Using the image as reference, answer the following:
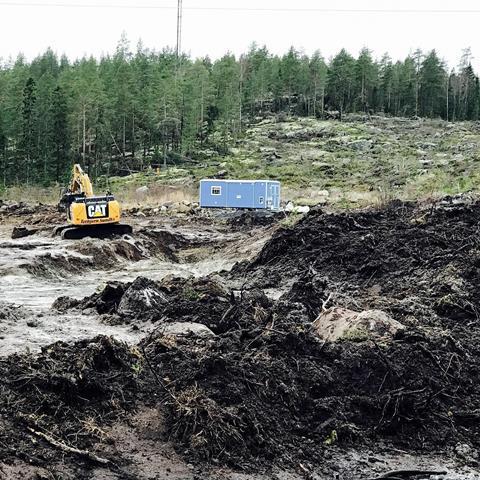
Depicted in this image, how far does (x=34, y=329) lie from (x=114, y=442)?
15.6ft

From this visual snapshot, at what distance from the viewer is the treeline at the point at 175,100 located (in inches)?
2176

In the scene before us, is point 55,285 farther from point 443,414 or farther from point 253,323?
point 443,414

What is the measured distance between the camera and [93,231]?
76.8 ft

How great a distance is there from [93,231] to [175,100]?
134ft

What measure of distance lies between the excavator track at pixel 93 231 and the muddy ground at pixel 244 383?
9.14 metres

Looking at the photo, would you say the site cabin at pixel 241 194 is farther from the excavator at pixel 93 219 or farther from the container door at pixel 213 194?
the excavator at pixel 93 219

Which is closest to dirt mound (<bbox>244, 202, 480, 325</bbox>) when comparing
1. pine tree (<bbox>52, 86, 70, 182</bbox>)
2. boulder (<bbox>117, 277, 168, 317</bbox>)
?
boulder (<bbox>117, 277, 168, 317</bbox>)

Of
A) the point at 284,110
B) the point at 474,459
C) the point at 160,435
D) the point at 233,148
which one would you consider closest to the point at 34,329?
the point at 160,435

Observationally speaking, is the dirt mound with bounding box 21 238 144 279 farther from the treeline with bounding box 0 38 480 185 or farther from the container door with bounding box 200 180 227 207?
the treeline with bounding box 0 38 480 185

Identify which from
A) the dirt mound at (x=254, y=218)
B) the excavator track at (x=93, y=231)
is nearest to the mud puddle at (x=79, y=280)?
the excavator track at (x=93, y=231)

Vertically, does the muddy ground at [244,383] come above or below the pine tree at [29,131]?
below

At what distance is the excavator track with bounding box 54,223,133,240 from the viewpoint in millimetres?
23141

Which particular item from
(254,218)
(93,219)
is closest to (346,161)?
(254,218)

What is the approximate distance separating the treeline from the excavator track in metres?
31.7
